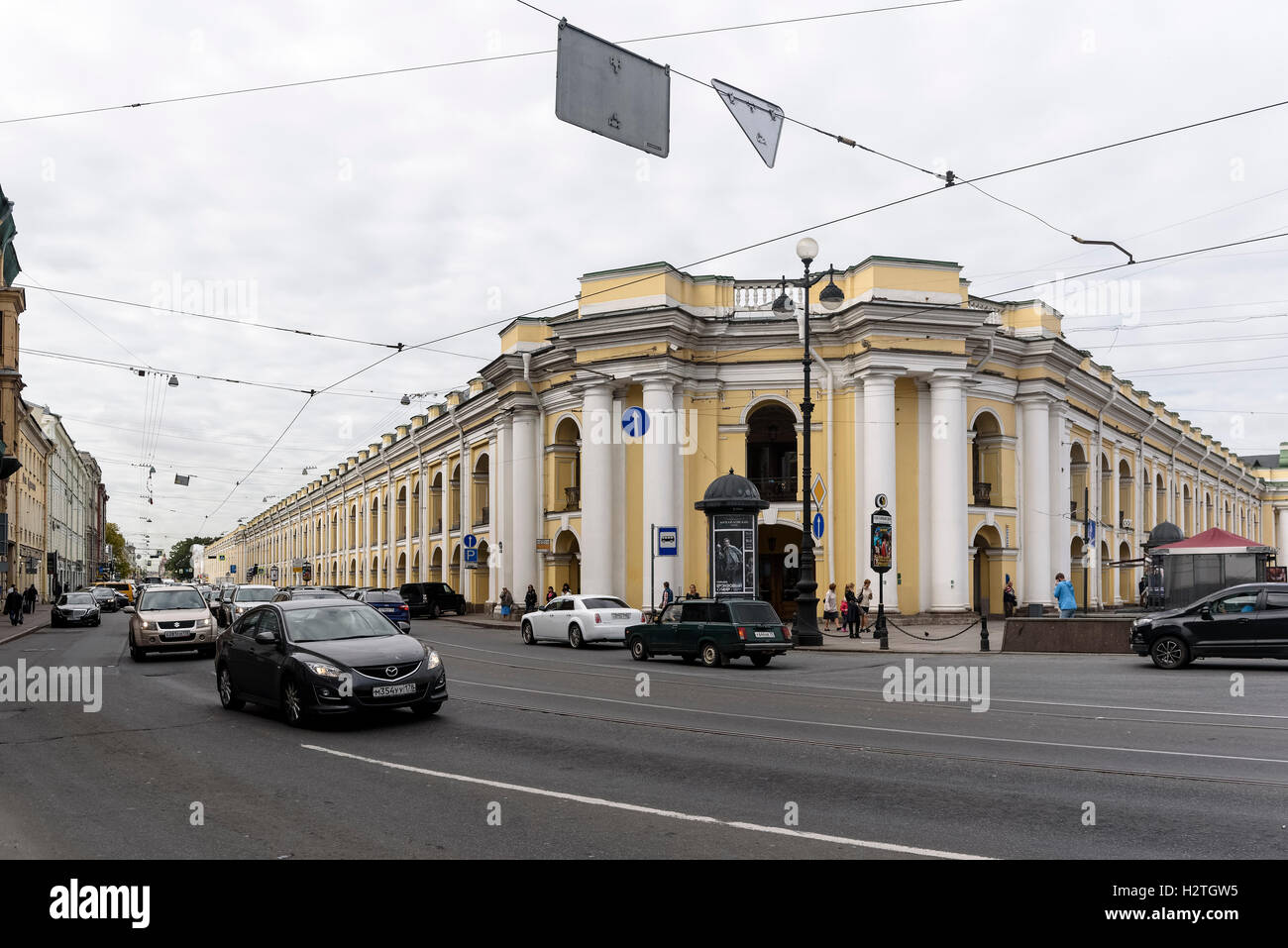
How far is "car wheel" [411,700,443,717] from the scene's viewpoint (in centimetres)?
1207

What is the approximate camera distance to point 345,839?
22.3ft

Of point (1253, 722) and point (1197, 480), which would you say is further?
point (1197, 480)

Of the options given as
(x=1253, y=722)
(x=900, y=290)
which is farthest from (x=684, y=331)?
(x=1253, y=722)

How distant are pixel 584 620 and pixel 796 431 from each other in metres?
12.0

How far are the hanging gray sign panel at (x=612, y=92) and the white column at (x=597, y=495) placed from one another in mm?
25631

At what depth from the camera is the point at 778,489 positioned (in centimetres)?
3741

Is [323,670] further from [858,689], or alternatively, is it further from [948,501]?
[948,501]

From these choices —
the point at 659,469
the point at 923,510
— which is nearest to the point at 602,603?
the point at 659,469

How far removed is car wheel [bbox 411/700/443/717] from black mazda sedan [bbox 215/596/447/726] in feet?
0.04

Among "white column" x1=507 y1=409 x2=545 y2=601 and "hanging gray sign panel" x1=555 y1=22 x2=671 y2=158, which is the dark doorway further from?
"hanging gray sign panel" x1=555 y1=22 x2=671 y2=158

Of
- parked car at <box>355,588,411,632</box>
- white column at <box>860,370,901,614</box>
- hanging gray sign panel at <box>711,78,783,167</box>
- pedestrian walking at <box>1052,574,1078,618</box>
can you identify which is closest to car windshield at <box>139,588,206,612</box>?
parked car at <box>355,588,411,632</box>

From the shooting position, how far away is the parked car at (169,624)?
22.0m
